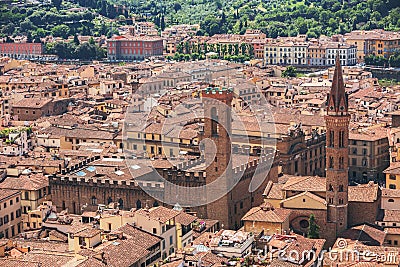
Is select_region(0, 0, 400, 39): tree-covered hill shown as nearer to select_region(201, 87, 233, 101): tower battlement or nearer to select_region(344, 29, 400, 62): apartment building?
select_region(344, 29, 400, 62): apartment building

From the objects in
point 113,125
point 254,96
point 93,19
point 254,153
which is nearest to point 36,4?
point 93,19

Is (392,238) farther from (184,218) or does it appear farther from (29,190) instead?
Answer: (29,190)

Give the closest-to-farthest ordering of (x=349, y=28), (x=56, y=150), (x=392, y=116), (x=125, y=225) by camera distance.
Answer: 1. (x=125, y=225)
2. (x=56, y=150)
3. (x=392, y=116)
4. (x=349, y=28)

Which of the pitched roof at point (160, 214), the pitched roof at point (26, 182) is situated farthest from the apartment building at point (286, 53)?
the pitched roof at point (160, 214)

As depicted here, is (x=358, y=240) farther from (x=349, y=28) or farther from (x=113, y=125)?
(x=349, y=28)

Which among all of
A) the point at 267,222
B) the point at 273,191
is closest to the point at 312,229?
the point at 267,222

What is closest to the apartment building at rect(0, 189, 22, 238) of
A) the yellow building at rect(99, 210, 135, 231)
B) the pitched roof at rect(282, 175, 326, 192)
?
the yellow building at rect(99, 210, 135, 231)
